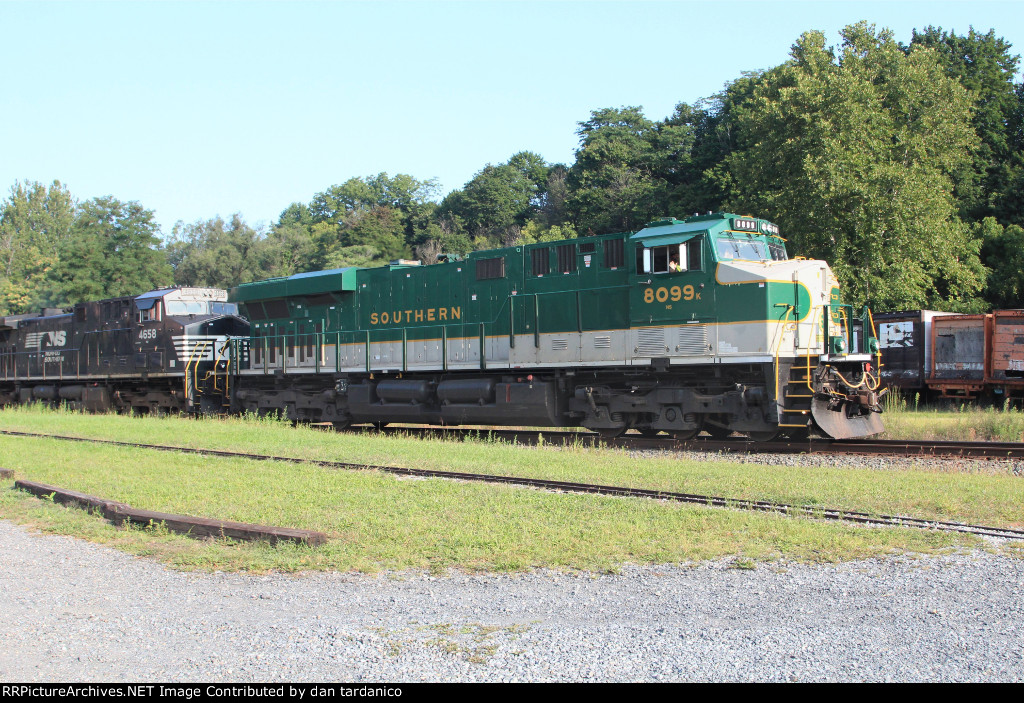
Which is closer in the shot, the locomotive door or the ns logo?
the locomotive door

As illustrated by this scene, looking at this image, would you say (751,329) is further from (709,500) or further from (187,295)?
(187,295)

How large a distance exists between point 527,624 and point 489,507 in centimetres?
356

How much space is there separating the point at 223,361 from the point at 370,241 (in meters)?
43.3

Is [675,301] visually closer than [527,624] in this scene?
No

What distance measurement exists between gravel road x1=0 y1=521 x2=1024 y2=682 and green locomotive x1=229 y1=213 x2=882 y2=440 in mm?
7349

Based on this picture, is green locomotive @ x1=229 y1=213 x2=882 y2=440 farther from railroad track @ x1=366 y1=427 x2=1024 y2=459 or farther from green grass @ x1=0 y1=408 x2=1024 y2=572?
green grass @ x1=0 y1=408 x2=1024 y2=572

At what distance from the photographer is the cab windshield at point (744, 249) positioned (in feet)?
45.6

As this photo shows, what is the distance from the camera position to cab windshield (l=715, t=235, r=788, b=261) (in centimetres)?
1391

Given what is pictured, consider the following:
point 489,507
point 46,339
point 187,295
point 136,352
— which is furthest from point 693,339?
point 46,339

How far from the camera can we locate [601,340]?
15.2 metres

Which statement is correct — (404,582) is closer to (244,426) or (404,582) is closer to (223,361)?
(244,426)

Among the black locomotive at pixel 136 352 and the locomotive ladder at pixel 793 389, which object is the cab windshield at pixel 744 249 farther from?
the black locomotive at pixel 136 352

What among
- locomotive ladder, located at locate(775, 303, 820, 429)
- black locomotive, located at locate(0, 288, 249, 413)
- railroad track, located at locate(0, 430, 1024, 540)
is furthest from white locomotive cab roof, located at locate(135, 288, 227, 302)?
locomotive ladder, located at locate(775, 303, 820, 429)

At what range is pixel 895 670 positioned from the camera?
423cm
